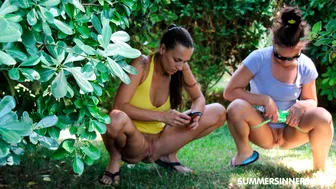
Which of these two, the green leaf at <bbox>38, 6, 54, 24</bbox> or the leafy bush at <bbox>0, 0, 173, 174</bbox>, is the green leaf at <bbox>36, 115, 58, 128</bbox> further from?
the green leaf at <bbox>38, 6, 54, 24</bbox>

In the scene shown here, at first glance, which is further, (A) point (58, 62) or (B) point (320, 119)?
(B) point (320, 119)

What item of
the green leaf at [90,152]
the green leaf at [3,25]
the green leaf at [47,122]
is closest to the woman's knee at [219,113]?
the green leaf at [90,152]

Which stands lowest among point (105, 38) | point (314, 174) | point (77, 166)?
point (314, 174)

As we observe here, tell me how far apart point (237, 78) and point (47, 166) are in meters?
1.59

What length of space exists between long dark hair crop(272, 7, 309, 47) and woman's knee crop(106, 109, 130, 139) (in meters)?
1.17

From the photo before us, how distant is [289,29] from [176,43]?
2.54ft

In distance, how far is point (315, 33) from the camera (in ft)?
7.69

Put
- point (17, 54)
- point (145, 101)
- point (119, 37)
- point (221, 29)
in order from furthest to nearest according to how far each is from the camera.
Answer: point (221, 29) < point (145, 101) < point (119, 37) < point (17, 54)

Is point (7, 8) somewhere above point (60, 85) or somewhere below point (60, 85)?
above

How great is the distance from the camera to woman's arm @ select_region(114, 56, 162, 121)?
326 centimetres

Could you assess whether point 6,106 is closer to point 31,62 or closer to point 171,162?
point 31,62

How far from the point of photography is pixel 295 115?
3.46m

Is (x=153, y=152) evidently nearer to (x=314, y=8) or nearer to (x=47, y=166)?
(x=47, y=166)

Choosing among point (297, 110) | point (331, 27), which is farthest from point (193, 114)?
point (331, 27)
